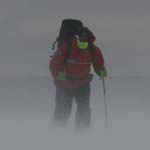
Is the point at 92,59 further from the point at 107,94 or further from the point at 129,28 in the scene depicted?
the point at 129,28

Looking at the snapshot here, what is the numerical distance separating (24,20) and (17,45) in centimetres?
36

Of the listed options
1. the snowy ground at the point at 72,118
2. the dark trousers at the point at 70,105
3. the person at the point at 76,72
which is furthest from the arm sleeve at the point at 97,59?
the snowy ground at the point at 72,118

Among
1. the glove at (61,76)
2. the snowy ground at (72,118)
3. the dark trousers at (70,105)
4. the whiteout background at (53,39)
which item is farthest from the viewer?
the whiteout background at (53,39)

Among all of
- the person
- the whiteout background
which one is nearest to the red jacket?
the person

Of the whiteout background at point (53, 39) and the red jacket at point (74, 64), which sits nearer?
the red jacket at point (74, 64)

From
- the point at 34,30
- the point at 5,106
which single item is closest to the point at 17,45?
the point at 34,30

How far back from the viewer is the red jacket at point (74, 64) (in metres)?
5.47

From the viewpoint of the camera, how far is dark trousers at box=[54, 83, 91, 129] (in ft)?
18.4

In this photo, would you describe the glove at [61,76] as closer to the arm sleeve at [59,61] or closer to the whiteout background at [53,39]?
the arm sleeve at [59,61]

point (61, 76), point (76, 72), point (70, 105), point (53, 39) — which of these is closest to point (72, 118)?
point (70, 105)

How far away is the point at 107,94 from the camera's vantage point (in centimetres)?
784

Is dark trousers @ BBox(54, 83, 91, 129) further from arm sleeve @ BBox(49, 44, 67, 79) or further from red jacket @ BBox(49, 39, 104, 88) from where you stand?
arm sleeve @ BBox(49, 44, 67, 79)

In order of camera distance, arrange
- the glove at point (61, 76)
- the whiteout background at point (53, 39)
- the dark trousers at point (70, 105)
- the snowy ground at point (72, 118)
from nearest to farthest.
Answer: the snowy ground at point (72, 118)
the glove at point (61, 76)
the dark trousers at point (70, 105)
the whiteout background at point (53, 39)

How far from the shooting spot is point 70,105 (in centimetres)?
566
